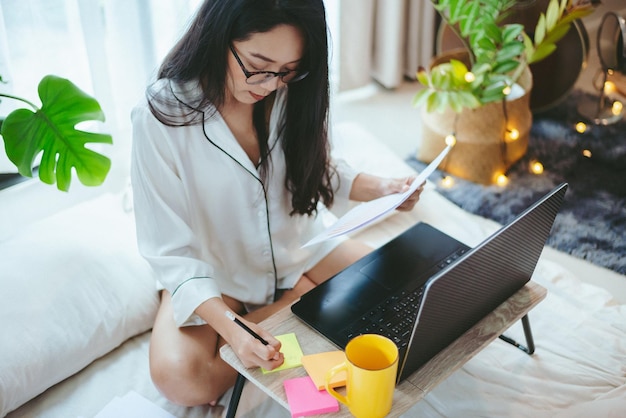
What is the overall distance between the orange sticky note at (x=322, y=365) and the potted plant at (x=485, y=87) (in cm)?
123

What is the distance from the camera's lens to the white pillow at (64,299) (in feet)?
4.76

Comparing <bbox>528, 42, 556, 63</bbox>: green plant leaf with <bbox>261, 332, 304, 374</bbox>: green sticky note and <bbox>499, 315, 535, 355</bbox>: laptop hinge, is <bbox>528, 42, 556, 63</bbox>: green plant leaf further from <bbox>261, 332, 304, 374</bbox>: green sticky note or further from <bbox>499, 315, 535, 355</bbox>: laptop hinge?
<bbox>261, 332, 304, 374</bbox>: green sticky note

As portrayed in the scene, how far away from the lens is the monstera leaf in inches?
55.7

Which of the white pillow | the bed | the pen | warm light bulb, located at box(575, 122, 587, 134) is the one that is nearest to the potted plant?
warm light bulb, located at box(575, 122, 587, 134)

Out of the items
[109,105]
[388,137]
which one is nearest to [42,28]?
[109,105]

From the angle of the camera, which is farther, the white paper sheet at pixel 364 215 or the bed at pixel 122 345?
the bed at pixel 122 345

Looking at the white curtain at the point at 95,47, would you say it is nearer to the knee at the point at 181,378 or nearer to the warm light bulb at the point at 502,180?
the knee at the point at 181,378

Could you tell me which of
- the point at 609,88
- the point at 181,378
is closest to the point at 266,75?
the point at 181,378

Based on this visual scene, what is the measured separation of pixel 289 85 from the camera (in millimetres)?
1371

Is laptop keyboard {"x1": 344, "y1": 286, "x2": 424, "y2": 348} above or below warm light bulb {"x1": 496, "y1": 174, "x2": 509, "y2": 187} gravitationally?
above

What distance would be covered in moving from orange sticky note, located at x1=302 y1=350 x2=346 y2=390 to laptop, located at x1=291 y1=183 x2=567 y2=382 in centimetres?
3

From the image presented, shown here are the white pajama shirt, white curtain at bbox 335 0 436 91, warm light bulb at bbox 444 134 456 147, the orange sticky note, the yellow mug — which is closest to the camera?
the yellow mug

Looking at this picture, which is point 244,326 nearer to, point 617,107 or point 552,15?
point 552,15

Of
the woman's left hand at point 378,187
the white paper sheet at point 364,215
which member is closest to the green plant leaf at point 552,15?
the woman's left hand at point 378,187
